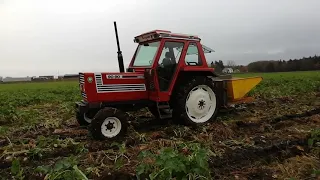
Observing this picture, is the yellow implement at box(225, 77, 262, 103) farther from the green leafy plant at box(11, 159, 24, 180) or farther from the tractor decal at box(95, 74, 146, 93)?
the green leafy plant at box(11, 159, 24, 180)

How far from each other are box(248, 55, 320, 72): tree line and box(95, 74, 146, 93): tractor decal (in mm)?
55347

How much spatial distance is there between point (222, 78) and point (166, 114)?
2105 millimetres

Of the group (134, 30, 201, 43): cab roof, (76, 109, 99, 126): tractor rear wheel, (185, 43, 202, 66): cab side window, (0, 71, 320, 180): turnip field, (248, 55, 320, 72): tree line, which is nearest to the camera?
(0, 71, 320, 180): turnip field

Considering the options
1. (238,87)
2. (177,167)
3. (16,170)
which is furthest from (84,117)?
(177,167)

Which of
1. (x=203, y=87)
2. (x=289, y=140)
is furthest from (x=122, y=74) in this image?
(x=289, y=140)

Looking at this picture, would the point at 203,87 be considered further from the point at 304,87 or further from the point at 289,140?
the point at 304,87

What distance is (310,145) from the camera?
5.76 metres

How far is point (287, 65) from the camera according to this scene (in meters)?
62.2

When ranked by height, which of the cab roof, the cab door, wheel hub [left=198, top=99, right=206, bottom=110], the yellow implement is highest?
the cab roof

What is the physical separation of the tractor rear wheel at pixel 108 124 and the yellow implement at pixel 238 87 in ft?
11.4

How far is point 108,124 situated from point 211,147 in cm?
Result: 221

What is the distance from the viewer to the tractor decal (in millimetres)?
7168

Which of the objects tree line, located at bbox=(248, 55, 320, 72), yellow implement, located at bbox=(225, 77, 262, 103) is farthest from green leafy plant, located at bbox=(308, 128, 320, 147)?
tree line, located at bbox=(248, 55, 320, 72)

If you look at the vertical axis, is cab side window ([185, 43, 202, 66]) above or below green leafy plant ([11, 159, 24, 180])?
above
